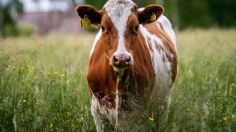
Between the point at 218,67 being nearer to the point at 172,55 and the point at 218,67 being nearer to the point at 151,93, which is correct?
the point at 172,55

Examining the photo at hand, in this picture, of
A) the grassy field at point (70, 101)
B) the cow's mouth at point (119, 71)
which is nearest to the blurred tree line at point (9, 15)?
the grassy field at point (70, 101)

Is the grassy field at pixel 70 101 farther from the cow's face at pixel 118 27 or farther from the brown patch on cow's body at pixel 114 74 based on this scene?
the cow's face at pixel 118 27

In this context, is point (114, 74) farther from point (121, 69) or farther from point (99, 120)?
point (99, 120)

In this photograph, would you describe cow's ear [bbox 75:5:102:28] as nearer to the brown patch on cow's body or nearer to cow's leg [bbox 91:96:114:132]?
the brown patch on cow's body

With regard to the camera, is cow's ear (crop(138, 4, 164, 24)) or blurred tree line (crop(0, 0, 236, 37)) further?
blurred tree line (crop(0, 0, 236, 37))

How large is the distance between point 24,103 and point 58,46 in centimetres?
802

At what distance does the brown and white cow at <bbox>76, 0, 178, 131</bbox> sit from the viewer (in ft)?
21.3

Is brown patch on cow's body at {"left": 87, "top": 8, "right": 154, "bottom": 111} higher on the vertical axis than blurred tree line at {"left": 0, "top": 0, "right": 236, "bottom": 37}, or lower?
higher

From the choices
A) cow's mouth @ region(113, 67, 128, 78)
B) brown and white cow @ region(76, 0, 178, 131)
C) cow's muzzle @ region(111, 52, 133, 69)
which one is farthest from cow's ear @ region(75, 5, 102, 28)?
cow's muzzle @ region(111, 52, 133, 69)

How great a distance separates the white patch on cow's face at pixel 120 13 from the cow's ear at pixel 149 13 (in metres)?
0.31

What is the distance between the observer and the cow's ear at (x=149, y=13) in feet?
23.1

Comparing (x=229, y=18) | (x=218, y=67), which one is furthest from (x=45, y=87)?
(x=229, y=18)

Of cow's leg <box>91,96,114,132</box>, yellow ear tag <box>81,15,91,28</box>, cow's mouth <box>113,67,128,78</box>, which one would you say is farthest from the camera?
yellow ear tag <box>81,15,91,28</box>

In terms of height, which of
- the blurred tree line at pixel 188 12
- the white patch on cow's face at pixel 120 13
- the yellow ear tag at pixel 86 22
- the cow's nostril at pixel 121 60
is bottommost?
the blurred tree line at pixel 188 12
